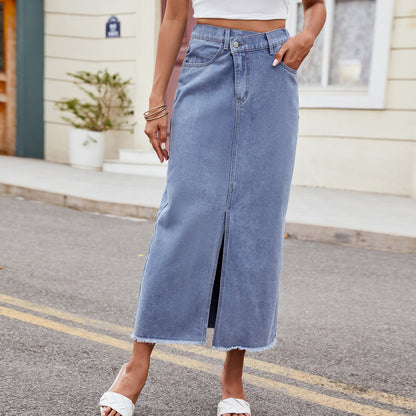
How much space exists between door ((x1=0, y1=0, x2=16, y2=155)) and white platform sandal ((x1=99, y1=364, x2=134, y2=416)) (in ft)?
30.9

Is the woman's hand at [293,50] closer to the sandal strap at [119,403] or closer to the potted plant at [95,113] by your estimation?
the sandal strap at [119,403]

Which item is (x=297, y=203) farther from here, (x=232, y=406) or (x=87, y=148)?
(x=232, y=406)

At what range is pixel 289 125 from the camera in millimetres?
2223

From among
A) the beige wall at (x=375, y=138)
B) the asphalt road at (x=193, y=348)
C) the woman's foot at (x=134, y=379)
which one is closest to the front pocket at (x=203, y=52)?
the woman's foot at (x=134, y=379)

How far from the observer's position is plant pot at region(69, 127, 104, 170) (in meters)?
9.84

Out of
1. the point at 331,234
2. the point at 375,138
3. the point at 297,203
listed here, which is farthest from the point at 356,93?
the point at 331,234

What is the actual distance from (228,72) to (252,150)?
0.27 metres

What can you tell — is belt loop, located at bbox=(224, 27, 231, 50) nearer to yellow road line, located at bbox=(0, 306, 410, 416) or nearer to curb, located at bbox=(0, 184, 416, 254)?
yellow road line, located at bbox=(0, 306, 410, 416)

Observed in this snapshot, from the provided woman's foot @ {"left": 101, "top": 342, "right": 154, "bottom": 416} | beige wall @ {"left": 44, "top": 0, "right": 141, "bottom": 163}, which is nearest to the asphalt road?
woman's foot @ {"left": 101, "top": 342, "right": 154, "bottom": 416}

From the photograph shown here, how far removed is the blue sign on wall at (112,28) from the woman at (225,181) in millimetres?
8162

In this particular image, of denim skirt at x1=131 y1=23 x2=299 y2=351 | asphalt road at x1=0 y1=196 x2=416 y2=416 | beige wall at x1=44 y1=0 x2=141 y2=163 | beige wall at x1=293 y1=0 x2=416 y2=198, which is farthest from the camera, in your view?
beige wall at x1=44 y1=0 x2=141 y2=163

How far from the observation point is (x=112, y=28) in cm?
1012

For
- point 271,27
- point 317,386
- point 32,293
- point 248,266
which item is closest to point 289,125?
point 271,27

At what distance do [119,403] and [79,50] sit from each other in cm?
903
